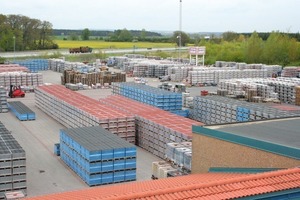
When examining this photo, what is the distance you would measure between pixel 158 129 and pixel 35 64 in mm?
40165

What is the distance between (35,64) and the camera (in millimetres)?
57000

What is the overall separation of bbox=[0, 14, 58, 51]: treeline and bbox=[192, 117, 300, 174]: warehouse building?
242 feet

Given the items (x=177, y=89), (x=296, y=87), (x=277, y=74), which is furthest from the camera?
(x=277, y=74)

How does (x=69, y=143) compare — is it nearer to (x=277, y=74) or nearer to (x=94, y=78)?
(x=94, y=78)

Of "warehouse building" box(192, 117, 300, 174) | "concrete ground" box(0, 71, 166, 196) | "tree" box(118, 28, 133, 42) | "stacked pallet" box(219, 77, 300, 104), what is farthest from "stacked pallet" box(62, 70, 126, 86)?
→ "tree" box(118, 28, 133, 42)

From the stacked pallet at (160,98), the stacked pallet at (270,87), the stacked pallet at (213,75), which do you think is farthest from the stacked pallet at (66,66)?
the stacked pallet at (160,98)

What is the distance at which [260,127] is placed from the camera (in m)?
14.7

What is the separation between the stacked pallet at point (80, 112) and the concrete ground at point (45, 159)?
738 millimetres

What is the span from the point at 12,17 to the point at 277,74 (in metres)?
56.5

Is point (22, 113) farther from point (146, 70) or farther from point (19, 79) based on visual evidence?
point (146, 70)

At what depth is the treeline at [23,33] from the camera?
85375 mm

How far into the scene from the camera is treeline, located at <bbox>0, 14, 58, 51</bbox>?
85375 millimetres

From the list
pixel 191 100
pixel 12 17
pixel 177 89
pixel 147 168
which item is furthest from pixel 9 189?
pixel 12 17

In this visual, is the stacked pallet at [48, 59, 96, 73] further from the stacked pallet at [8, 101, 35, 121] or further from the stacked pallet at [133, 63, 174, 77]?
the stacked pallet at [8, 101, 35, 121]
